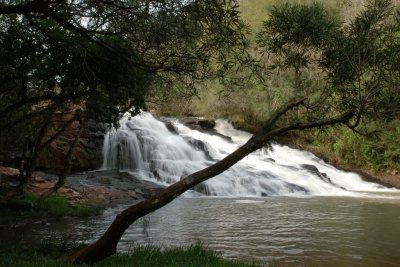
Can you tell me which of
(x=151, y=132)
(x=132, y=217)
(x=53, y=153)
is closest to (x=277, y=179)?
(x=151, y=132)

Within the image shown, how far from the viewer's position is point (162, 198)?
245 inches

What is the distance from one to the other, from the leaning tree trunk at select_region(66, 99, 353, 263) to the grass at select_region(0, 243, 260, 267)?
208mm

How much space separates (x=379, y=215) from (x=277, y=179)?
9.14 metres

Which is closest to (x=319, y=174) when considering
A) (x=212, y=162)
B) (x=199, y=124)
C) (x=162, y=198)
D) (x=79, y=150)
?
(x=212, y=162)

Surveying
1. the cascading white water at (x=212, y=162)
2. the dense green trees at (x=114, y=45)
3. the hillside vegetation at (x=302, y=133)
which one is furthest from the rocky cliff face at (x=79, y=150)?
the dense green trees at (x=114, y=45)

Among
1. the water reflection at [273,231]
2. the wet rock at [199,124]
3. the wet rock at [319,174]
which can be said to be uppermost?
the wet rock at [199,124]

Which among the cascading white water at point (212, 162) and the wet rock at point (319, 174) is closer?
the cascading white water at point (212, 162)

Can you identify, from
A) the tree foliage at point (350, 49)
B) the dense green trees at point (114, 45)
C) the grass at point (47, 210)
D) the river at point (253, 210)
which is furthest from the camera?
the grass at point (47, 210)

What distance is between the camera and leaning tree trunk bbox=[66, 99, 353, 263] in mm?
6242

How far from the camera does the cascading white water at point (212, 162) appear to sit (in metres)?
22.3

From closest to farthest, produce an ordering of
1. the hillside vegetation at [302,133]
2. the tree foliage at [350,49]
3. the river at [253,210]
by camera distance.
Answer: the tree foliage at [350,49], the river at [253,210], the hillside vegetation at [302,133]

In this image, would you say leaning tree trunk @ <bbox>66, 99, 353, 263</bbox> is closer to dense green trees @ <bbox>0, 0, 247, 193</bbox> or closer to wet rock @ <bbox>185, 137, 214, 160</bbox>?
dense green trees @ <bbox>0, 0, 247, 193</bbox>

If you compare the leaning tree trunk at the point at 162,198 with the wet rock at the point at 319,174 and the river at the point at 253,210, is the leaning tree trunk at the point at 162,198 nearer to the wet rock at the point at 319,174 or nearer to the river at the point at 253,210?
the river at the point at 253,210

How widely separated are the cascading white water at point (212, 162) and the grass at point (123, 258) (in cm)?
1321
